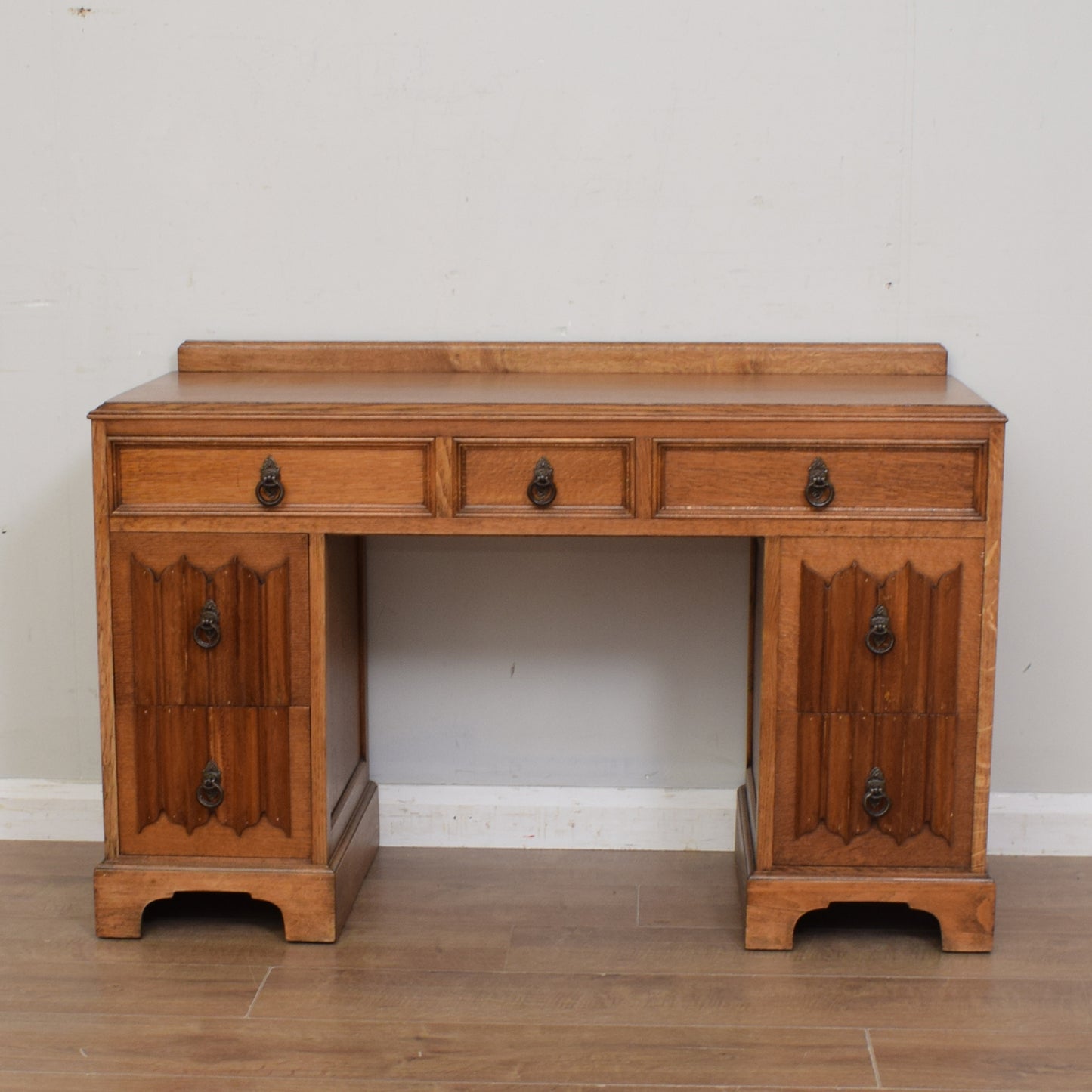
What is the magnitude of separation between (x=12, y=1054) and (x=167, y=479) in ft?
3.01

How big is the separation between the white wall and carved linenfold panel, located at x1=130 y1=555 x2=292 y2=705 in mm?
594

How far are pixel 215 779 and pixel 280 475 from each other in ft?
1.76

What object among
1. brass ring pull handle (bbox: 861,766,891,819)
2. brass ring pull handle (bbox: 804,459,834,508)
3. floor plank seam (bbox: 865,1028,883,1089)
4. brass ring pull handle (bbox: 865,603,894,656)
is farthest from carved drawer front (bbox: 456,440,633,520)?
floor plank seam (bbox: 865,1028,883,1089)

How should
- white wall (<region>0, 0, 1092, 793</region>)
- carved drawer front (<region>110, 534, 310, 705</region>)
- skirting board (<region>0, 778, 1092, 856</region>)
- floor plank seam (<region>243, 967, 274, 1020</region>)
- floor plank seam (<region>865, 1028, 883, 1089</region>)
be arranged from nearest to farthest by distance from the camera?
floor plank seam (<region>865, 1028, 883, 1089</region>)
floor plank seam (<region>243, 967, 274, 1020</region>)
carved drawer front (<region>110, 534, 310, 705</region>)
white wall (<region>0, 0, 1092, 793</region>)
skirting board (<region>0, 778, 1092, 856</region>)

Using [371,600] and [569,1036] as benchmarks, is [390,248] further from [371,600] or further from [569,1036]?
[569,1036]

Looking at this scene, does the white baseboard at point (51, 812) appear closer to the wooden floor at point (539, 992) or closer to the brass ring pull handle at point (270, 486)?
the wooden floor at point (539, 992)

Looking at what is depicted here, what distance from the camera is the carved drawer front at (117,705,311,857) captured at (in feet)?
8.47

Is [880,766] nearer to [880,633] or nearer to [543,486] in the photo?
[880,633]

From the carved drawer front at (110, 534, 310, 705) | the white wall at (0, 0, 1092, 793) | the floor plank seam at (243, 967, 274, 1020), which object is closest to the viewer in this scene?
the floor plank seam at (243, 967, 274, 1020)

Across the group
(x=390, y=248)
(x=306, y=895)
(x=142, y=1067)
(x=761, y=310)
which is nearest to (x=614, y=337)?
(x=761, y=310)

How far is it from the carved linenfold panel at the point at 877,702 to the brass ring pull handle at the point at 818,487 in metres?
0.12

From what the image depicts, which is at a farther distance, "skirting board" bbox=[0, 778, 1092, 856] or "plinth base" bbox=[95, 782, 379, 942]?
"skirting board" bbox=[0, 778, 1092, 856]

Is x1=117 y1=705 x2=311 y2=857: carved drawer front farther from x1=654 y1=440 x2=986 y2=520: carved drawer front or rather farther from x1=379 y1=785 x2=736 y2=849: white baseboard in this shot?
x1=654 y1=440 x2=986 y2=520: carved drawer front

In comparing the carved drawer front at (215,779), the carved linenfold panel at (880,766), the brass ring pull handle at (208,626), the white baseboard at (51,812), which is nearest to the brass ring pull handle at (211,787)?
the carved drawer front at (215,779)
